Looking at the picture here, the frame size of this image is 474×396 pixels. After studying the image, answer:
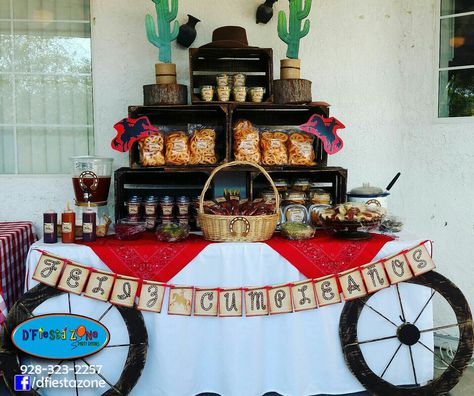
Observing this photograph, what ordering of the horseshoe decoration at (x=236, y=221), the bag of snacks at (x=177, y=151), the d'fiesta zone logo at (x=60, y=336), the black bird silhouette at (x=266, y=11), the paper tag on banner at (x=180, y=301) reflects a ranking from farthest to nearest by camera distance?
the black bird silhouette at (x=266, y=11) < the bag of snacks at (x=177, y=151) < the horseshoe decoration at (x=236, y=221) < the paper tag on banner at (x=180, y=301) < the d'fiesta zone logo at (x=60, y=336)

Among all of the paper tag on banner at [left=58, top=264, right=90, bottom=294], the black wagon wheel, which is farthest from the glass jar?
the paper tag on banner at [left=58, top=264, right=90, bottom=294]

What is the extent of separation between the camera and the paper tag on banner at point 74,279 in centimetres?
255

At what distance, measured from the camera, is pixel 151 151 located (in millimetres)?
3104

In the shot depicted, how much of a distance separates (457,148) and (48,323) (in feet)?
10.0

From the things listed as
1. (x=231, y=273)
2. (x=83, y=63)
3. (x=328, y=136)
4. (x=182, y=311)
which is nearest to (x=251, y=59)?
(x=328, y=136)

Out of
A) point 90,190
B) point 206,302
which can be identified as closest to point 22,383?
point 206,302

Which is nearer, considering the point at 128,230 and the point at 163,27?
the point at 128,230

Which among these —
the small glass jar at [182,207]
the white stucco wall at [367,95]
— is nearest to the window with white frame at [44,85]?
the white stucco wall at [367,95]

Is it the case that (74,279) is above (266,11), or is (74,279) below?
below

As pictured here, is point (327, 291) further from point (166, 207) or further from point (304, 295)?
point (166, 207)

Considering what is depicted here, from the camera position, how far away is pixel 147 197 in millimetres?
3234

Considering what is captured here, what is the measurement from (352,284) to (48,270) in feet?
5.63

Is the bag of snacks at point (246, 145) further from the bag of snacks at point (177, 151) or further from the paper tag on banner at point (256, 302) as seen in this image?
the paper tag on banner at point (256, 302)

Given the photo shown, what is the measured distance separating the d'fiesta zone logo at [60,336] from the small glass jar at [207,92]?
5.18 feet
